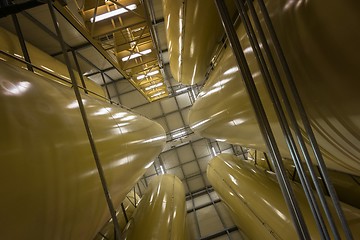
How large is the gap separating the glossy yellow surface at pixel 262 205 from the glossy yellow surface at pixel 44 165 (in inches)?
90.4

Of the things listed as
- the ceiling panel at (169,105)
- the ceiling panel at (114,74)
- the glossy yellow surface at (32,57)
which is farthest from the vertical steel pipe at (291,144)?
the ceiling panel at (169,105)

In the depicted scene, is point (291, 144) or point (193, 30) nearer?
point (291, 144)

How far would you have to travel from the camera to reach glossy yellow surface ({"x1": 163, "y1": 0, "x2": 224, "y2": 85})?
3.78 meters

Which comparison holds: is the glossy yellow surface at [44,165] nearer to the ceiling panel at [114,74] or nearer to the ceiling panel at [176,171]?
the ceiling panel at [114,74]

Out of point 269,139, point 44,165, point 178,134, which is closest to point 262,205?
point 269,139

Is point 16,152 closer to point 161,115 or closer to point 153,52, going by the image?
point 153,52

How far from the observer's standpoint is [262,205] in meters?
4.29

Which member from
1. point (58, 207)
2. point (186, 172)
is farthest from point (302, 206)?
point (186, 172)

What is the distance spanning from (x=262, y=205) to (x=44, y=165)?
11.7 feet

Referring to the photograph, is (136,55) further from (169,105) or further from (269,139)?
(169,105)

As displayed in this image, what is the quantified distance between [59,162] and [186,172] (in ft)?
46.8

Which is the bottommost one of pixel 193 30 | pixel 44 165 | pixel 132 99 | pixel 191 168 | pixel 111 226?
pixel 191 168

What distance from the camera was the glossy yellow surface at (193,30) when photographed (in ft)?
12.4

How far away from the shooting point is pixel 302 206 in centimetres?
354
